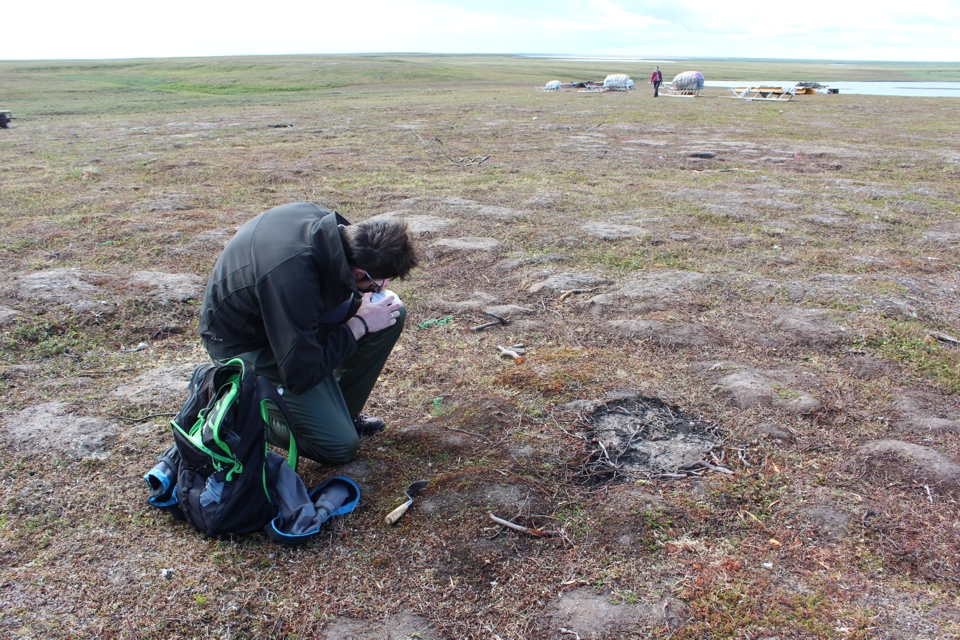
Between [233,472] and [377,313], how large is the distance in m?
1.08

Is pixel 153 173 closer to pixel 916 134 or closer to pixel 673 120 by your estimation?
pixel 673 120

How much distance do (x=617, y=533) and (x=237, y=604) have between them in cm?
153

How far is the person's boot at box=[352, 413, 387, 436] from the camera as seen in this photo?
3.67 m

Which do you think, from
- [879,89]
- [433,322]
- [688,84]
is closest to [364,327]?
[433,322]

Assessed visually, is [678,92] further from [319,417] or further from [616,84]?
[319,417]

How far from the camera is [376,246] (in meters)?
2.86

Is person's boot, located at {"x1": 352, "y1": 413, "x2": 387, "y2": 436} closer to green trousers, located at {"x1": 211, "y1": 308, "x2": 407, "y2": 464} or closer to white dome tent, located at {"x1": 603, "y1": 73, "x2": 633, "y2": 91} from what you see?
green trousers, located at {"x1": 211, "y1": 308, "x2": 407, "y2": 464}

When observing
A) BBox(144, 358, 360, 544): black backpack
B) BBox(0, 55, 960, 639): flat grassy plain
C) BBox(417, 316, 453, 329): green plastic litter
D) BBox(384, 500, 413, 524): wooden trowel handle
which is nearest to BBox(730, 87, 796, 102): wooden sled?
BBox(0, 55, 960, 639): flat grassy plain

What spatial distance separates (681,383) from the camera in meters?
4.05

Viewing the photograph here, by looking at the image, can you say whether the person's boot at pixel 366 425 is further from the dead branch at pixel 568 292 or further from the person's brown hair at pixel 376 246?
the dead branch at pixel 568 292

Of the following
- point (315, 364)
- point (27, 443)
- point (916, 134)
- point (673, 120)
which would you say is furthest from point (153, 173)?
point (916, 134)

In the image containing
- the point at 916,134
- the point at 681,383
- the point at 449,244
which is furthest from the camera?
the point at 916,134

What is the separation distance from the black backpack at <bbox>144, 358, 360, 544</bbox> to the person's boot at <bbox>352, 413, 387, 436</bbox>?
0.71 metres

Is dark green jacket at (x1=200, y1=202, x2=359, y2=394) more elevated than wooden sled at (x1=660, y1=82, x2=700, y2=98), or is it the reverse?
wooden sled at (x1=660, y1=82, x2=700, y2=98)
